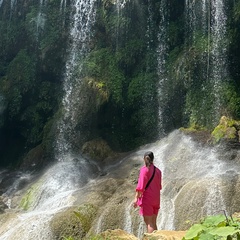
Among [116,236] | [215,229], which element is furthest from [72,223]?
[215,229]

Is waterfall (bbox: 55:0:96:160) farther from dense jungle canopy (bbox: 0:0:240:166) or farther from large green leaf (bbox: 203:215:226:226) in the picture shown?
large green leaf (bbox: 203:215:226:226)

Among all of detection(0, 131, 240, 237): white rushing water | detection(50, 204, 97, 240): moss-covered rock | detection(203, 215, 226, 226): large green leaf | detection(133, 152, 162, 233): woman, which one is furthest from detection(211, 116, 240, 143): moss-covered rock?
detection(203, 215, 226, 226): large green leaf

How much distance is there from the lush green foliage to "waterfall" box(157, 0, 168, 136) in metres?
12.5

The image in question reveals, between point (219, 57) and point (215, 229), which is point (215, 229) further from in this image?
point (219, 57)

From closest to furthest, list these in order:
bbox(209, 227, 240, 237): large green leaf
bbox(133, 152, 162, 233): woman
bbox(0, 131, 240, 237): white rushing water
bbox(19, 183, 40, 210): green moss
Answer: bbox(209, 227, 240, 237): large green leaf, bbox(133, 152, 162, 233): woman, bbox(0, 131, 240, 237): white rushing water, bbox(19, 183, 40, 210): green moss

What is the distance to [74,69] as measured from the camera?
728 inches

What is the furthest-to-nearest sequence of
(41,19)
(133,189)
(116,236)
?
(41,19)
(133,189)
(116,236)

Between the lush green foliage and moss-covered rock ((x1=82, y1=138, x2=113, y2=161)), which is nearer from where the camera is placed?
the lush green foliage

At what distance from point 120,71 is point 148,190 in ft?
40.0

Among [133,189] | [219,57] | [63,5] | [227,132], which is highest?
[63,5]

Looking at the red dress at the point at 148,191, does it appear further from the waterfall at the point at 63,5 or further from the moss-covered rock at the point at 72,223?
the waterfall at the point at 63,5

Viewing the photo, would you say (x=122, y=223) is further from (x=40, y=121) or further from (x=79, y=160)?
(x=40, y=121)

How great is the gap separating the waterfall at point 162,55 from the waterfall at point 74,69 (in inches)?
145

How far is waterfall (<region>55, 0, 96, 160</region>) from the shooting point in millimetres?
16859
